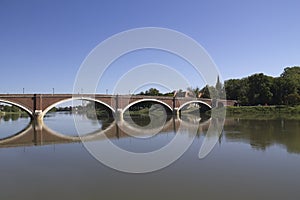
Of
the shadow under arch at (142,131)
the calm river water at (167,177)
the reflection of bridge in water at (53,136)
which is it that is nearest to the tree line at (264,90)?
the shadow under arch at (142,131)

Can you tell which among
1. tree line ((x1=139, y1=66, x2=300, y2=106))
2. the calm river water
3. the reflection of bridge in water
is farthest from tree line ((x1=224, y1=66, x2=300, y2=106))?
the calm river water

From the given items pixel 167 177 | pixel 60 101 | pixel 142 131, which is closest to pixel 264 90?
pixel 60 101

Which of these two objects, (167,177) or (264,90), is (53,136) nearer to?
(167,177)

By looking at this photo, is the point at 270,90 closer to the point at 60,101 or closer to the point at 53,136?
the point at 60,101

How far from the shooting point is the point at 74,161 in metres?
11.6

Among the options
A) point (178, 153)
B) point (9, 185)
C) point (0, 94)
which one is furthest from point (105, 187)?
point (0, 94)

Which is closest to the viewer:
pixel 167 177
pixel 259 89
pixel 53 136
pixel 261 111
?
pixel 167 177

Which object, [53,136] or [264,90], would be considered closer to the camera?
[53,136]

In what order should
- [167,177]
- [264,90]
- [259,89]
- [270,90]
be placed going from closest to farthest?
[167,177] → [264,90] → [270,90] → [259,89]

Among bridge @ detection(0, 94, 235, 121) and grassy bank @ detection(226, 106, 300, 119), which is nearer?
bridge @ detection(0, 94, 235, 121)

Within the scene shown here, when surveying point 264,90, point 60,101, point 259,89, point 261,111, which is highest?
point 259,89

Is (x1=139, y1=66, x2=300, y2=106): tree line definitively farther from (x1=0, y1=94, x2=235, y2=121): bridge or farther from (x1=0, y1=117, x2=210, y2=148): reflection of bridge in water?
(x1=0, y1=117, x2=210, y2=148): reflection of bridge in water

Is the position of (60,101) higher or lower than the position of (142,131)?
higher

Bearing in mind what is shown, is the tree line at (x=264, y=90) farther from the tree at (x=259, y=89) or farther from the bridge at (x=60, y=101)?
the bridge at (x=60, y=101)
